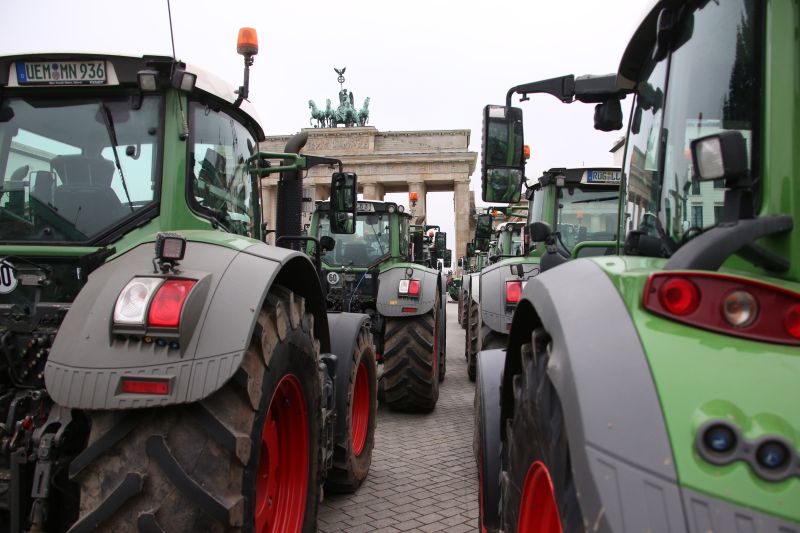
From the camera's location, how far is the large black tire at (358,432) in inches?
176

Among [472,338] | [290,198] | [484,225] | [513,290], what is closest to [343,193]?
[290,198]

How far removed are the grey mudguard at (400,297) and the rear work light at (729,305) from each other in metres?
5.96

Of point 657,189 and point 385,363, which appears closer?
point 657,189

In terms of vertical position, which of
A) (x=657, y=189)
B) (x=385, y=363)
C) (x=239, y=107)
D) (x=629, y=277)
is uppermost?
(x=239, y=107)

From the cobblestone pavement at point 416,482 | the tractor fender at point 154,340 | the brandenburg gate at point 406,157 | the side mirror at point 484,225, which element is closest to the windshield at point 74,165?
the tractor fender at point 154,340

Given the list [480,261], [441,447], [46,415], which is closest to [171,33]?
[46,415]

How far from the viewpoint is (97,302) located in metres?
2.22

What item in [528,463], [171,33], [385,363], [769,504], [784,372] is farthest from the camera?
[385,363]

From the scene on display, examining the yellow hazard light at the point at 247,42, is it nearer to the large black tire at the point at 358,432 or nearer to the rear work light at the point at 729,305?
the large black tire at the point at 358,432

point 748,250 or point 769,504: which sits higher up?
point 748,250

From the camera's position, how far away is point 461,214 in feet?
169

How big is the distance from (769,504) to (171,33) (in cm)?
286

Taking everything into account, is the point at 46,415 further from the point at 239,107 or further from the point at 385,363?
the point at 385,363

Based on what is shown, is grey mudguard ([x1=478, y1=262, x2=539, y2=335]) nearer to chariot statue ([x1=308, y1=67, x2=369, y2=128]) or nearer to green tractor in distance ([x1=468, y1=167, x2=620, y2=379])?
green tractor in distance ([x1=468, y1=167, x2=620, y2=379])
